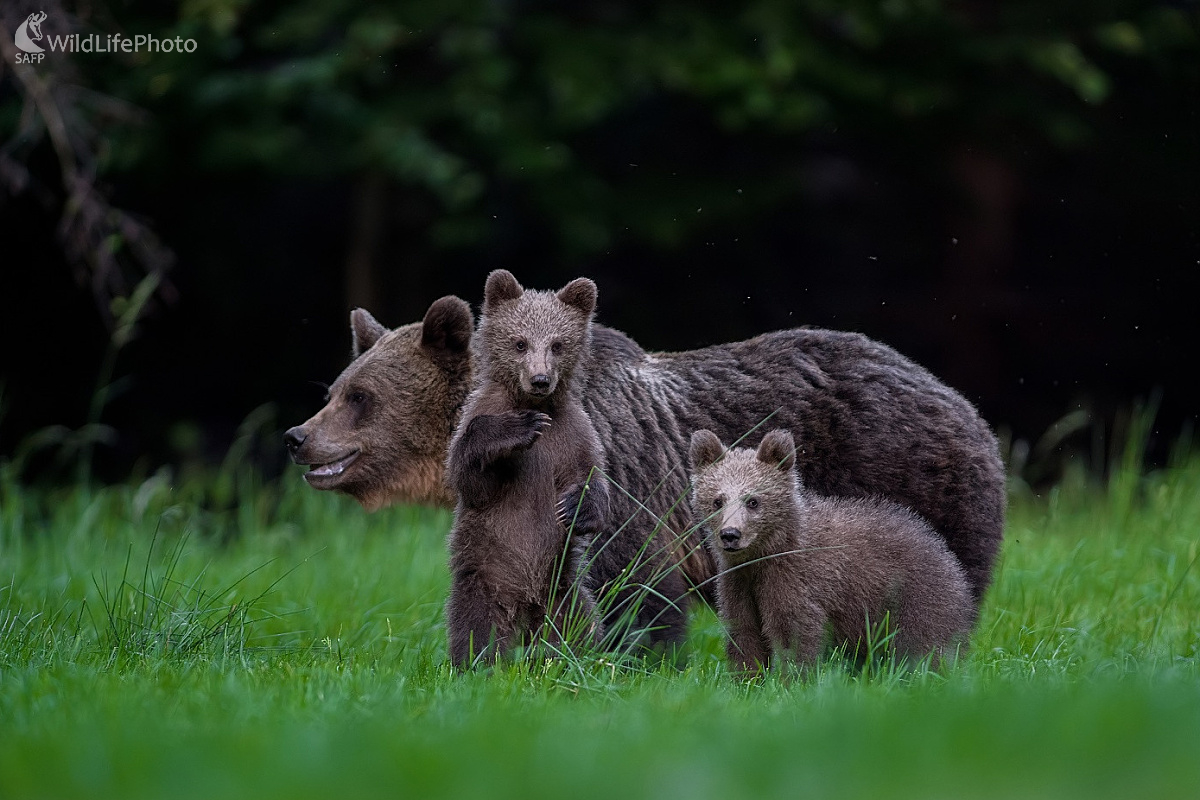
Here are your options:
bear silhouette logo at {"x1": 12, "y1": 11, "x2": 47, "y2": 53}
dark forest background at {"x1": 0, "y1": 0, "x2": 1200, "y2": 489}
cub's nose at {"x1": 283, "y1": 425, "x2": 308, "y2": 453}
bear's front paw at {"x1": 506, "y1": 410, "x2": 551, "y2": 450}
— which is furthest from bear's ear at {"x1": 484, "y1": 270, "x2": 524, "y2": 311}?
dark forest background at {"x1": 0, "y1": 0, "x2": 1200, "y2": 489}

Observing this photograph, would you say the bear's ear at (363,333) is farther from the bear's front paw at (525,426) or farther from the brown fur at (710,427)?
the bear's front paw at (525,426)

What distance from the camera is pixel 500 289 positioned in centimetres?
550

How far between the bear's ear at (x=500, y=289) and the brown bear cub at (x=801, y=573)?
869mm

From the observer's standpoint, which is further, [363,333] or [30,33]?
[30,33]

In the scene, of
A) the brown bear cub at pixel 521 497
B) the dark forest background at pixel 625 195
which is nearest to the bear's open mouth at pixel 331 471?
the brown bear cub at pixel 521 497

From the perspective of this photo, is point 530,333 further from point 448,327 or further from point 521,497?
point 448,327

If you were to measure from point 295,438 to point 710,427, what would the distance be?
1.75 metres

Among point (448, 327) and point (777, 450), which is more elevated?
point (448, 327)

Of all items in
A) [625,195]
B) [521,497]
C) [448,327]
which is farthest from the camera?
[625,195]

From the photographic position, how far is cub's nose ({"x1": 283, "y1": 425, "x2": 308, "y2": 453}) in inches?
245

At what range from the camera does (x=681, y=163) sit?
1312cm

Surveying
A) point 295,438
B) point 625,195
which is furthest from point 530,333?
point 625,195

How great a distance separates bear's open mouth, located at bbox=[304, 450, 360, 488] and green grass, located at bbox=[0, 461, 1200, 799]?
579mm

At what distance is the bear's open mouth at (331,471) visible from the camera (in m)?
6.40
